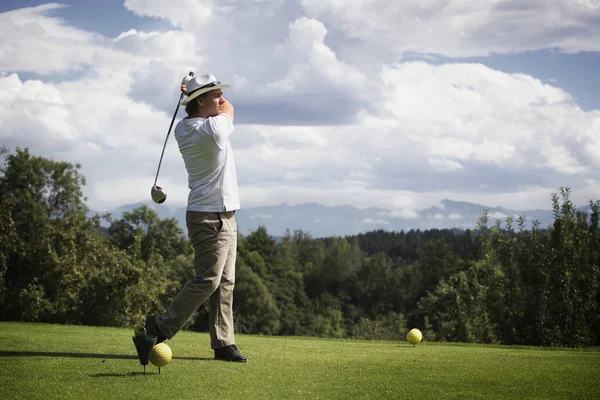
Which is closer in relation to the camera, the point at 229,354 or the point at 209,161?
the point at 229,354

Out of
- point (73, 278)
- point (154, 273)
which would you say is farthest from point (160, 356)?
point (154, 273)

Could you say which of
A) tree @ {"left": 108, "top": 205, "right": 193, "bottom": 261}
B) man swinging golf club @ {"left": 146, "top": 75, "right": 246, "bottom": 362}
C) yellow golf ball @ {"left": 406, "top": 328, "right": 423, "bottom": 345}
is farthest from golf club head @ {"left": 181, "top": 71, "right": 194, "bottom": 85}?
tree @ {"left": 108, "top": 205, "right": 193, "bottom": 261}

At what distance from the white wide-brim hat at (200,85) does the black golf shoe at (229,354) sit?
2.86 meters

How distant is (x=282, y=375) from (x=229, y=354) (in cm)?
122

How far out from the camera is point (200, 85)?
7336 millimetres

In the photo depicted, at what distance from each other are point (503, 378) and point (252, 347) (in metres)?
3.58

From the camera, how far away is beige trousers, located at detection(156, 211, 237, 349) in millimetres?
7047

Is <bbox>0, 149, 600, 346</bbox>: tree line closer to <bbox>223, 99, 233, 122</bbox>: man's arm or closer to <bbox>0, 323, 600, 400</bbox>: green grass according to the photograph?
<bbox>0, 323, 600, 400</bbox>: green grass

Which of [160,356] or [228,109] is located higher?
[228,109]

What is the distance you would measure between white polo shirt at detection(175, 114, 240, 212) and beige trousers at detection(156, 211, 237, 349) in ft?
0.45

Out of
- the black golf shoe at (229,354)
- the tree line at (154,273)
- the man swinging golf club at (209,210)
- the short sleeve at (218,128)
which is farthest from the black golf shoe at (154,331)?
the tree line at (154,273)

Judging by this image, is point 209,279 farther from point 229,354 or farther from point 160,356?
point 160,356

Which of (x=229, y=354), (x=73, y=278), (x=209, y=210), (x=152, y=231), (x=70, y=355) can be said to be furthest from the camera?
(x=152, y=231)

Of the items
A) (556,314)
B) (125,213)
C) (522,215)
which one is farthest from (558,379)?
(125,213)
